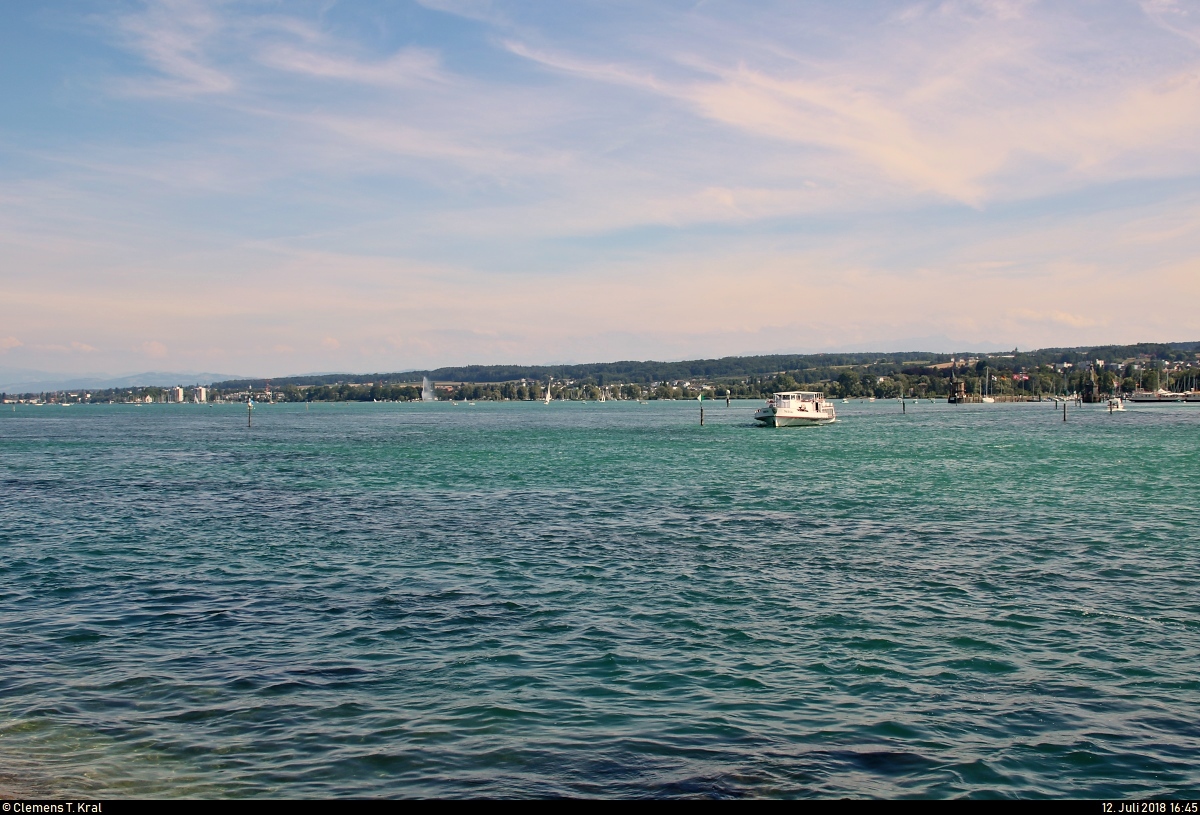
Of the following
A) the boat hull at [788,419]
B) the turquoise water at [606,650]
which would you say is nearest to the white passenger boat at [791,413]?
the boat hull at [788,419]

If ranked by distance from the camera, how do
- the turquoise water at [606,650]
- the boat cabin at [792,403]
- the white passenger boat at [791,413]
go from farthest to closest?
1. the boat cabin at [792,403]
2. the white passenger boat at [791,413]
3. the turquoise water at [606,650]

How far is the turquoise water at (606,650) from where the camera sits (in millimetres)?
11688

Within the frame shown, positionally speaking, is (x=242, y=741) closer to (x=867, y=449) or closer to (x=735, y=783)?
(x=735, y=783)

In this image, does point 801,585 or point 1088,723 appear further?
point 801,585

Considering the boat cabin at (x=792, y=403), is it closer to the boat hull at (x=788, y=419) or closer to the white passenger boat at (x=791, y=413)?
the white passenger boat at (x=791, y=413)

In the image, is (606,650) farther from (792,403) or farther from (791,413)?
(792,403)

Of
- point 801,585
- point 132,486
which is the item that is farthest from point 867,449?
point 801,585

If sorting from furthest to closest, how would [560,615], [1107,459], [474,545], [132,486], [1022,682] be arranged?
[1107,459], [132,486], [474,545], [560,615], [1022,682]

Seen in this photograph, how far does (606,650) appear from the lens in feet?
55.6

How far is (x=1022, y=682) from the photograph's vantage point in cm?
1484

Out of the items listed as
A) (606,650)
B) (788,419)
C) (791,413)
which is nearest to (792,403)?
(791,413)

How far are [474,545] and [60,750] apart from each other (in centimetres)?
1689

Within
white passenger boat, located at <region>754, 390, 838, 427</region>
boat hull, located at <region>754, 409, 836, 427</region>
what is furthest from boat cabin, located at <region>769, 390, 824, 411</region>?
boat hull, located at <region>754, 409, 836, 427</region>

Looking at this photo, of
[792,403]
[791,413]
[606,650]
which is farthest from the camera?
[792,403]
